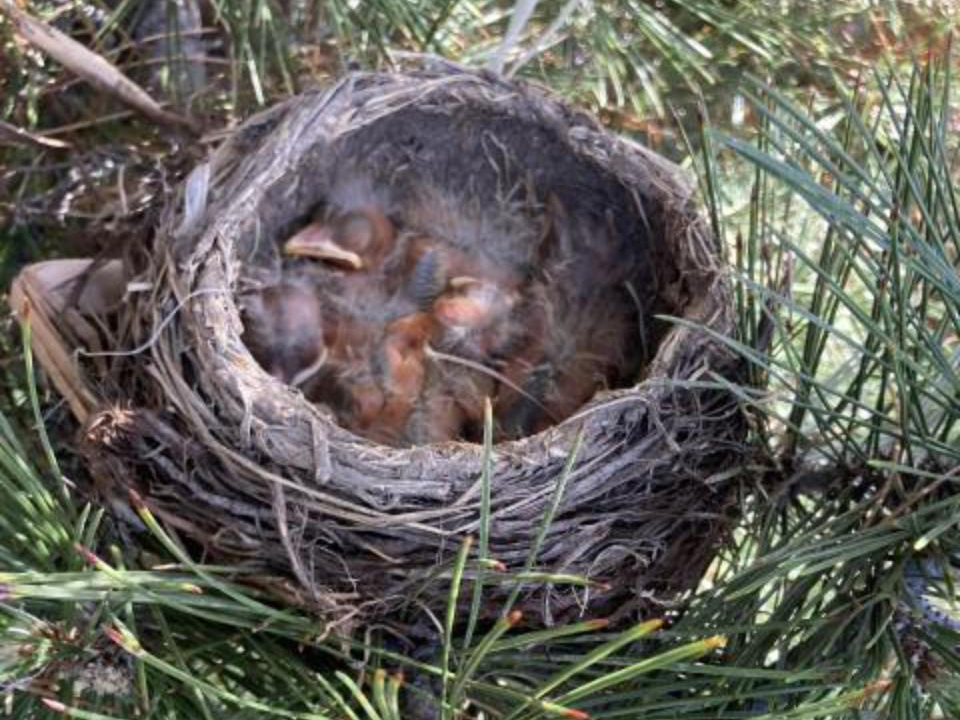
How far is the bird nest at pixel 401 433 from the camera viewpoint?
105cm

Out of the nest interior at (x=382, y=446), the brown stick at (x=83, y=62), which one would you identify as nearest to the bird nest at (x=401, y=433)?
the nest interior at (x=382, y=446)

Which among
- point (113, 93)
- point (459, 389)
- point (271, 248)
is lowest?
point (459, 389)

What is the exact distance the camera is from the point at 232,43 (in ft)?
4.50

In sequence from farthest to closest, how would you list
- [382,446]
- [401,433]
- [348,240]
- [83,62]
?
[348,240] → [401,433] → [83,62] → [382,446]

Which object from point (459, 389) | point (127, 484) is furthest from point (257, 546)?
point (459, 389)

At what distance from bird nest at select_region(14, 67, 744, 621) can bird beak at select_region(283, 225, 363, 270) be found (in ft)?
0.10

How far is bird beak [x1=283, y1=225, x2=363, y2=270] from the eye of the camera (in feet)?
4.88

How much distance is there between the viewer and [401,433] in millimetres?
1418

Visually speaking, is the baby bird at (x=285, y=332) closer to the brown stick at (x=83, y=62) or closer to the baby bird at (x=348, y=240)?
the baby bird at (x=348, y=240)

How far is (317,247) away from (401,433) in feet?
0.82

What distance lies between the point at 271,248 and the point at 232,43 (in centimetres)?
25

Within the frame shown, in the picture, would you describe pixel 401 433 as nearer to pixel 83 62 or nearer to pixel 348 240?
pixel 348 240

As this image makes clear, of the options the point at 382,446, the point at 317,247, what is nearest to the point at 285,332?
the point at 317,247

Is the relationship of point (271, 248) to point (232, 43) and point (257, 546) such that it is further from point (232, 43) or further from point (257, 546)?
point (257, 546)
